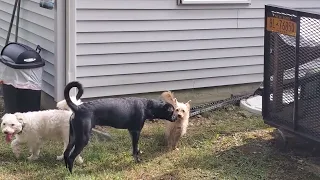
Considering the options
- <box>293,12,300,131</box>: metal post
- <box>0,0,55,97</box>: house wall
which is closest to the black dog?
<box>293,12,300,131</box>: metal post

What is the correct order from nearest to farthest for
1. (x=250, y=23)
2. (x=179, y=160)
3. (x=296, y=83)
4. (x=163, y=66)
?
(x=296, y=83) < (x=179, y=160) < (x=163, y=66) < (x=250, y=23)

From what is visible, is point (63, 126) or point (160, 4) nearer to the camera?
point (63, 126)

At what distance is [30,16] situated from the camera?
6.85 m

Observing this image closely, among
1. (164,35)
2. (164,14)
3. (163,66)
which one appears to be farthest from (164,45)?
(164,14)

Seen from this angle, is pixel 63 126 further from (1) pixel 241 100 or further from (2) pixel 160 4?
(1) pixel 241 100

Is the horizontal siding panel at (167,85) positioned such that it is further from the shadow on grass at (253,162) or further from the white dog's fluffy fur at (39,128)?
the shadow on grass at (253,162)

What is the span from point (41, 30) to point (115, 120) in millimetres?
2211

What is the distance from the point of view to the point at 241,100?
743 cm

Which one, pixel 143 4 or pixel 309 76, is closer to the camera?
pixel 309 76

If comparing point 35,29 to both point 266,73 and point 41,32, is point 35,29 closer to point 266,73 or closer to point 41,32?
point 41,32

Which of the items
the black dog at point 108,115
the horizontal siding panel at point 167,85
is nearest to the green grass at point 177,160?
the black dog at point 108,115

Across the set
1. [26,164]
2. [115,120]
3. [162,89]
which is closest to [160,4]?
[162,89]

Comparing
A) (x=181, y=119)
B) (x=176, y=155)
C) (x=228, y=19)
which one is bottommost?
(x=176, y=155)

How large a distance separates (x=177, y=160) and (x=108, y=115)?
0.89 m
